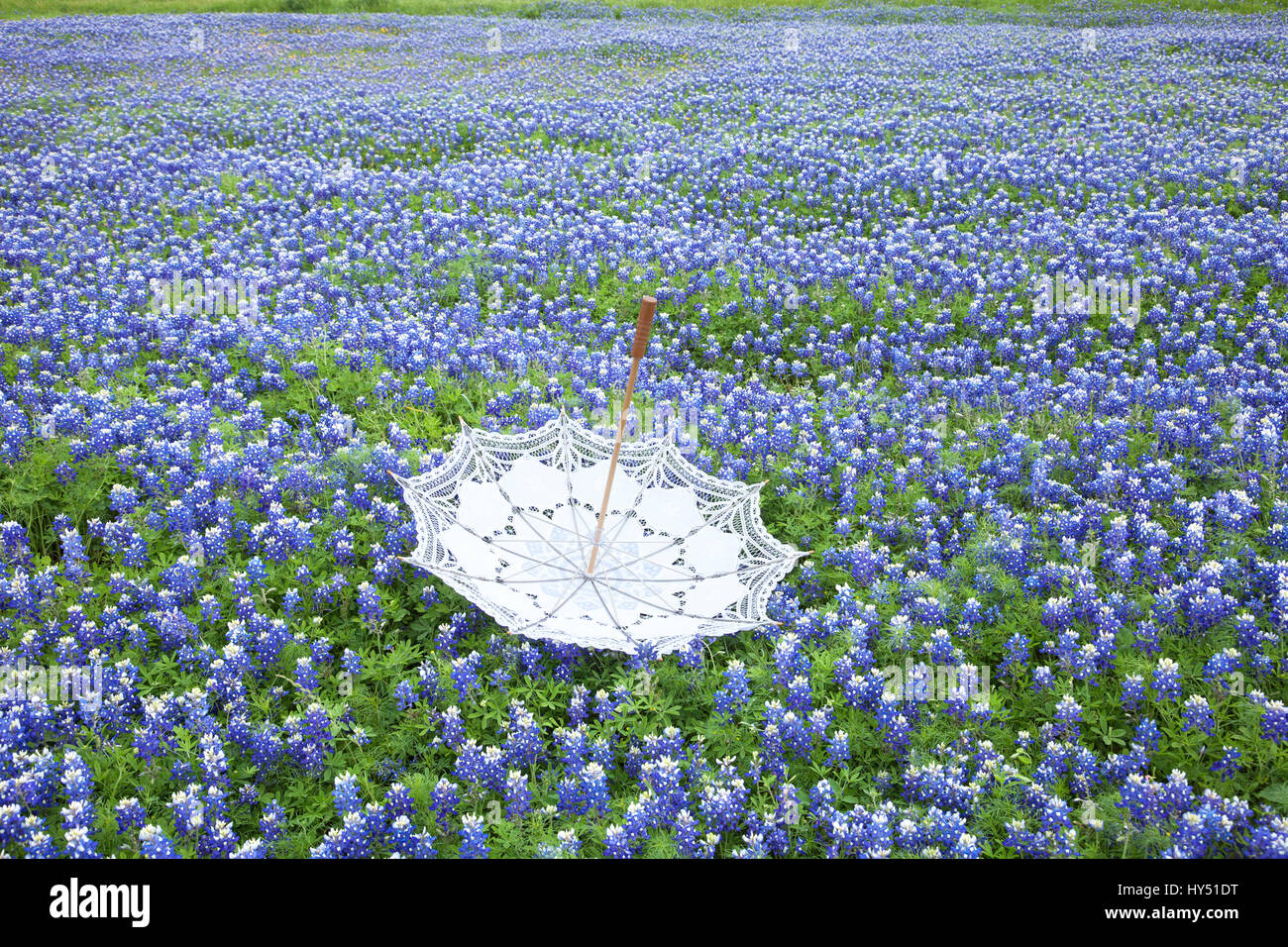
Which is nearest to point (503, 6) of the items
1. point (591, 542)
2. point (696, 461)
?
point (696, 461)

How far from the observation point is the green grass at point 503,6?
2462 cm

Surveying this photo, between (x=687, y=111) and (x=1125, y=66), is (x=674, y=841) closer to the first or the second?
(x=687, y=111)

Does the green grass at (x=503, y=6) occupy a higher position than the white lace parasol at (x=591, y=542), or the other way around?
the green grass at (x=503, y=6)

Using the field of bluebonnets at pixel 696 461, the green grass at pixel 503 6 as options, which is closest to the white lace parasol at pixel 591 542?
the field of bluebonnets at pixel 696 461

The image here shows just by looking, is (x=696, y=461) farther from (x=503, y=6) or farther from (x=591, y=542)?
(x=503, y=6)

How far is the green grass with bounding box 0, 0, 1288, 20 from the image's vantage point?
80.8 ft

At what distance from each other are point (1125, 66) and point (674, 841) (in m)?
20.8

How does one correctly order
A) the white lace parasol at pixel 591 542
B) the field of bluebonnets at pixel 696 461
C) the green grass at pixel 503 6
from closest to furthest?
the field of bluebonnets at pixel 696 461
the white lace parasol at pixel 591 542
the green grass at pixel 503 6

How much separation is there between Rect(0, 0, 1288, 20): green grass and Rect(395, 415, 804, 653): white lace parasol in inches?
1087

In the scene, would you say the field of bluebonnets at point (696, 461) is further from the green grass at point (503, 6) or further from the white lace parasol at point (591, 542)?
the green grass at point (503, 6)

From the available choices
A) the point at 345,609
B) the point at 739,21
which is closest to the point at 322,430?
the point at 345,609

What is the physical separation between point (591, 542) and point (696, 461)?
176 cm

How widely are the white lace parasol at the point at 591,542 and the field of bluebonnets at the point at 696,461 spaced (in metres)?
0.40

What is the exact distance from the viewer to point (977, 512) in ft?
18.4
